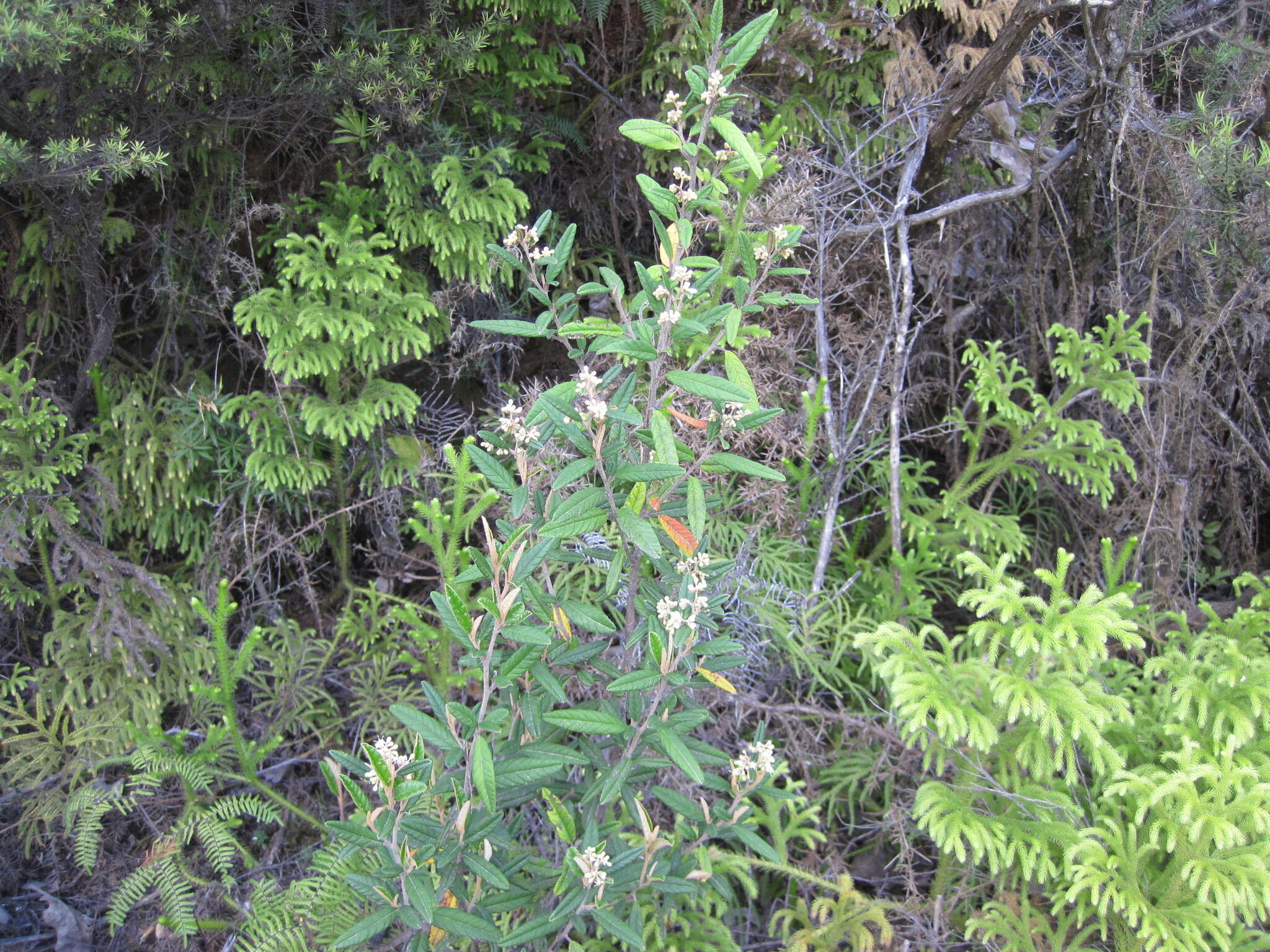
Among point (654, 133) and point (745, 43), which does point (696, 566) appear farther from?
point (745, 43)

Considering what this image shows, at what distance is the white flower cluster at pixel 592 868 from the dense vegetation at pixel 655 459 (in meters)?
0.12

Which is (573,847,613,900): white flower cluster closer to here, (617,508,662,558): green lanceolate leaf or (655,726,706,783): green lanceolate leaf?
(655,726,706,783): green lanceolate leaf

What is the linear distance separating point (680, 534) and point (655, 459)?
0.17m

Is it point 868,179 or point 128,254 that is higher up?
point 868,179

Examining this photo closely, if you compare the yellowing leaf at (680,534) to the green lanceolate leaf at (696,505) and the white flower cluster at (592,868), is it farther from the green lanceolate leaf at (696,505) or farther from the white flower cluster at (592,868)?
the white flower cluster at (592,868)

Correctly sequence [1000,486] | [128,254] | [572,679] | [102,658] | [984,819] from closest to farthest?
[984,819]
[572,679]
[102,658]
[128,254]
[1000,486]

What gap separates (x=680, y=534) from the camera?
159 cm

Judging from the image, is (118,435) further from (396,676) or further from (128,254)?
(396,676)

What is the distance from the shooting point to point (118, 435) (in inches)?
112

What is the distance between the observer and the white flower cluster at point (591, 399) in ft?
4.53

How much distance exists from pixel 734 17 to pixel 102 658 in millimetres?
3177

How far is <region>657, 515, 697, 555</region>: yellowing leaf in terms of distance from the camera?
1579 mm

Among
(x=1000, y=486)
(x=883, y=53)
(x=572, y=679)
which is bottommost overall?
(x=572, y=679)

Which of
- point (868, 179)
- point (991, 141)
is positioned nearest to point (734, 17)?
point (868, 179)
